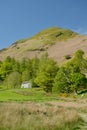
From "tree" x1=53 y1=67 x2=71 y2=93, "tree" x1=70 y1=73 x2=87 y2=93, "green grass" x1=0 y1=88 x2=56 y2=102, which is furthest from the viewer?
"tree" x1=53 y1=67 x2=71 y2=93

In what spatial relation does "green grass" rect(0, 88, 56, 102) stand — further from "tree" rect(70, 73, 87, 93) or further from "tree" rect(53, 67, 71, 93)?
"tree" rect(70, 73, 87, 93)

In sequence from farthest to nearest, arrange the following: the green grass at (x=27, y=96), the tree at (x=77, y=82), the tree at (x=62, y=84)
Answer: the tree at (x=62, y=84)
the tree at (x=77, y=82)
the green grass at (x=27, y=96)

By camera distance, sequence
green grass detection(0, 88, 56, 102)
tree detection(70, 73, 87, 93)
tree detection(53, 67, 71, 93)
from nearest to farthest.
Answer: green grass detection(0, 88, 56, 102), tree detection(70, 73, 87, 93), tree detection(53, 67, 71, 93)

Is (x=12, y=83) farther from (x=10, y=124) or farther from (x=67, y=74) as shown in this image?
(x=10, y=124)

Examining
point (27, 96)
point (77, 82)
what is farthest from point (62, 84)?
point (27, 96)

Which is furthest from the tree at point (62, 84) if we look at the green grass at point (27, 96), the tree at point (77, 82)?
the green grass at point (27, 96)

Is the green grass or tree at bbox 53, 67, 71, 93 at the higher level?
tree at bbox 53, 67, 71, 93

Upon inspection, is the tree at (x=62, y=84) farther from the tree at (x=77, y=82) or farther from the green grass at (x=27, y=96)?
the green grass at (x=27, y=96)

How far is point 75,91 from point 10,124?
75735mm

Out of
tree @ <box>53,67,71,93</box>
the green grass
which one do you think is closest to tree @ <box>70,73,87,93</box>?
tree @ <box>53,67,71,93</box>

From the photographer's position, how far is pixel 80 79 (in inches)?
3669

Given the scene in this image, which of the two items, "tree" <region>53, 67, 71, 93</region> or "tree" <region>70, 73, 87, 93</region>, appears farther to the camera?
"tree" <region>53, 67, 71, 93</region>

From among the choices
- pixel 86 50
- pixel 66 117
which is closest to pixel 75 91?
pixel 66 117

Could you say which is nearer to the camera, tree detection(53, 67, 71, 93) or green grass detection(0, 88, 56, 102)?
green grass detection(0, 88, 56, 102)
